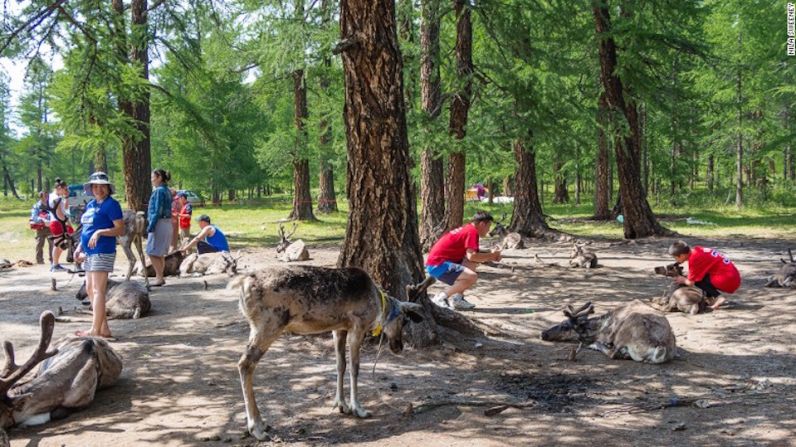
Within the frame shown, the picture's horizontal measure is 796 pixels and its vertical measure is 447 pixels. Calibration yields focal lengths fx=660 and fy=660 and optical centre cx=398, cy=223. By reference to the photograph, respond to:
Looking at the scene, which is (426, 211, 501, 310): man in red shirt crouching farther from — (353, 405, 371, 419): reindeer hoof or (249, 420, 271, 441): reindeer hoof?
(249, 420, 271, 441): reindeer hoof

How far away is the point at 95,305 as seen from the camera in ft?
24.5

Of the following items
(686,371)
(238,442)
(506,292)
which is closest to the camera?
(238,442)

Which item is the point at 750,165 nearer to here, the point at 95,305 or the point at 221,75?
the point at 221,75

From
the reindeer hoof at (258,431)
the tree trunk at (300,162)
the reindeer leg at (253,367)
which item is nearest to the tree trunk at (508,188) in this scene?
the tree trunk at (300,162)

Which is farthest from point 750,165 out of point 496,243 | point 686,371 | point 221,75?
Result: point 686,371

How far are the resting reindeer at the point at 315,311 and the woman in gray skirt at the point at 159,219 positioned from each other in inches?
265

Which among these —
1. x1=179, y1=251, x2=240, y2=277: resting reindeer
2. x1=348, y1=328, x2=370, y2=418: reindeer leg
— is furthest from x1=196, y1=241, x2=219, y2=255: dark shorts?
x1=348, y1=328, x2=370, y2=418: reindeer leg

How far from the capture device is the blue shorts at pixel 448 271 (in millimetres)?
9602

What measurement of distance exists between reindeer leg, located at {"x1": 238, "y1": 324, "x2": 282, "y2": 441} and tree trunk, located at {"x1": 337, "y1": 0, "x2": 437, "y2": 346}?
7.82 feet

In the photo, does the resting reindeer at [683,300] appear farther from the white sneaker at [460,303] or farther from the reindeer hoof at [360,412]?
the reindeer hoof at [360,412]

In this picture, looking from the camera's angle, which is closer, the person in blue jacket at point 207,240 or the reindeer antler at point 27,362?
the reindeer antler at point 27,362

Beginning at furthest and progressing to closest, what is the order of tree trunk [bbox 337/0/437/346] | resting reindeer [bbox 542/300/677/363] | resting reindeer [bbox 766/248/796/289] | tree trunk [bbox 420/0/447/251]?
tree trunk [bbox 420/0/447/251], resting reindeer [bbox 766/248/796/289], tree trunk [bbox 337/0/437/346], resting reindeer [bbox 542/300/677/363]

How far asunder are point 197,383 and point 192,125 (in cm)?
1580

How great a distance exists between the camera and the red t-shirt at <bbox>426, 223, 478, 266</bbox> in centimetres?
972
